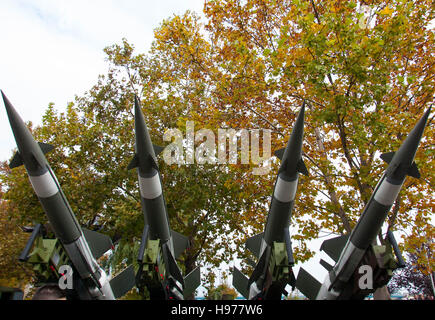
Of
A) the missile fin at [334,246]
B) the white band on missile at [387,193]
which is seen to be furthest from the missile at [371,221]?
the missile fin at [334,246]

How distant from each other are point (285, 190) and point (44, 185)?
12.8 feet

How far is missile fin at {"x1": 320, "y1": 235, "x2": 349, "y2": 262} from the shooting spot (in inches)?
212

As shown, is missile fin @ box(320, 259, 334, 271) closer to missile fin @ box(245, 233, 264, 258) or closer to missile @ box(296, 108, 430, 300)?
missile @ box(296, 108, 430, 300)

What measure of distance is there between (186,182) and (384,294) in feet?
20.2

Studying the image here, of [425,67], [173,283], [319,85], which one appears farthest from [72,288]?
[425,67]

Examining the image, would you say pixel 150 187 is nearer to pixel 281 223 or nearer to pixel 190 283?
pixel 281 223

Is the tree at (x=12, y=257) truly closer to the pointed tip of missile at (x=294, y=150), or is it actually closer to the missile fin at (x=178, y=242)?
the missile fin at (x=178, y=242)

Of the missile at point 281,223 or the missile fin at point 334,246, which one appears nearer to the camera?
the missile at point 281,223

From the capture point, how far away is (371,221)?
179 inches

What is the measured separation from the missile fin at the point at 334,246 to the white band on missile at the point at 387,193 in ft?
4.06

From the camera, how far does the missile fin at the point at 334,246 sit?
5395 mm

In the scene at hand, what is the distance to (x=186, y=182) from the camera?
9.86m

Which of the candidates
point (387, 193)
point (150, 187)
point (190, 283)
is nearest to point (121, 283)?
point (190, 283)

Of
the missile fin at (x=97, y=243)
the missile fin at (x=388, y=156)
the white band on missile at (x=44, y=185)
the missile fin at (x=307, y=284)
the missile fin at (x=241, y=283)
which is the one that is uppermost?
the missile fin at (x=388, y=156)
